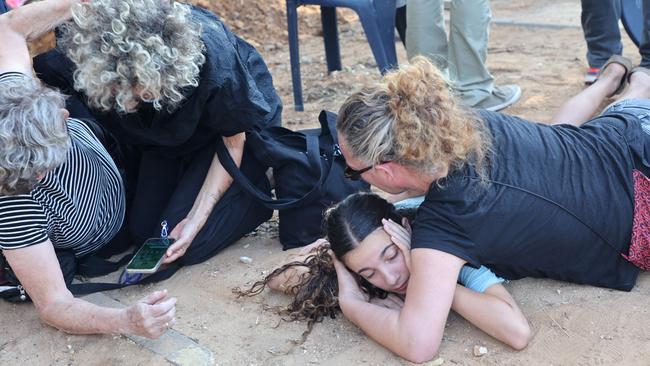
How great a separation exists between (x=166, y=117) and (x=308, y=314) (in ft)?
2.94

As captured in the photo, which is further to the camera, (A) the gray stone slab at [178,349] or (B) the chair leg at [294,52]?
(B) the chair leg at [294,52]

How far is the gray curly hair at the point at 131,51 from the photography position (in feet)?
7.67

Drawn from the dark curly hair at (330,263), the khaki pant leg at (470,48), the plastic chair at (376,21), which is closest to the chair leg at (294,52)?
the plastic chair at (376,21)

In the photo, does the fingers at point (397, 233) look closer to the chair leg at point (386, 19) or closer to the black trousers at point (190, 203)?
the black trousers at point (190, 203)

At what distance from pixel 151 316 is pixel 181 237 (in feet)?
2.25

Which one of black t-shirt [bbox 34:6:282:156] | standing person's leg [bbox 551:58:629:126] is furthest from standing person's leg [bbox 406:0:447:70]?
black t-shirt [bbox 34:6:282:156]

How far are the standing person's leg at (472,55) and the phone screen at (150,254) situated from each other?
1907mm

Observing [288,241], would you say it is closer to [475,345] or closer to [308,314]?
[308,314]

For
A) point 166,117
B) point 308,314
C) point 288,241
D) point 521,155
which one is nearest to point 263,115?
point 166,117

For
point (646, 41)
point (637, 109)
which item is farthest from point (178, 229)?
point (646, 41)

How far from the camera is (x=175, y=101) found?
2.50 meters

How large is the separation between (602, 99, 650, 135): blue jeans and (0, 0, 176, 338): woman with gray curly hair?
1.77 m

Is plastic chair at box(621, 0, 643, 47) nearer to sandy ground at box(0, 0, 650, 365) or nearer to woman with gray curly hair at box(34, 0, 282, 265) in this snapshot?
sandy ground at box(0, 0, 650, 365)

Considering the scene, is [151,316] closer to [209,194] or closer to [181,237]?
[181,237]
